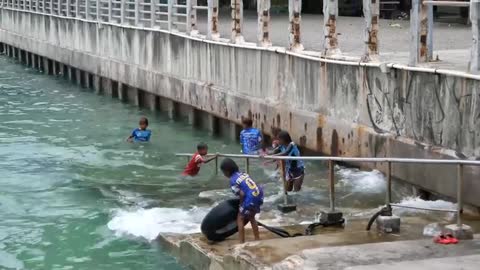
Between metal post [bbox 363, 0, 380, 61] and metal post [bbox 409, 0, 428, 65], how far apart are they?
1518 millimetres

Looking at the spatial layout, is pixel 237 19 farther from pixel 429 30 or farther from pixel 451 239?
pixel 451 239

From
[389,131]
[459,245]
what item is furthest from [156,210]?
[459,245]

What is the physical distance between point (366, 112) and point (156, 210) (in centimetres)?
436

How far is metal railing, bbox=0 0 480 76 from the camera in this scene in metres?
14.9

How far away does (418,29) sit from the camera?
1497cm

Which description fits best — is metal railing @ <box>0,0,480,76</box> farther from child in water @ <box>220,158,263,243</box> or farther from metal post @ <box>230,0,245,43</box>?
child in water @ <box>220,158,263,243</box>

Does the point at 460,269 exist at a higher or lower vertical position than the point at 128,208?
higher

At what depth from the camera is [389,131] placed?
15.6 metres

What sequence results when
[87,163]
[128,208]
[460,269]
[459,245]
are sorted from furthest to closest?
[87,163]
[128,208]
[459,245]
[460,269]

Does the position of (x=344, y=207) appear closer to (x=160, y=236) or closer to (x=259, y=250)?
(x=160, y=236)

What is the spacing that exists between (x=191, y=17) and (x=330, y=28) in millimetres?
7726

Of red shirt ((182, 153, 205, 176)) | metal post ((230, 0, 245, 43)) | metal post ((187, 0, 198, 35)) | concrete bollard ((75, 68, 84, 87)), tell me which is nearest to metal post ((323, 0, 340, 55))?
red shirt ((182, 153, 205, 176))

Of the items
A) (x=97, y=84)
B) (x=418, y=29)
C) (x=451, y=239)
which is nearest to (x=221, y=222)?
(x=451, y=239)

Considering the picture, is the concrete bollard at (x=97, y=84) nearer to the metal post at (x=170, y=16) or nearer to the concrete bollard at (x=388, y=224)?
the metal post at (x=170, y=16)
